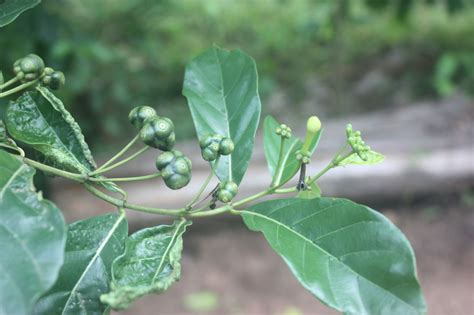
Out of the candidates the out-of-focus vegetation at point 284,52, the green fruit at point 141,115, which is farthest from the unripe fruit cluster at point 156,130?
the out-of-focus vegetation at point 284,52

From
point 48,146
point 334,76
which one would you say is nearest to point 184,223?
point 48,146

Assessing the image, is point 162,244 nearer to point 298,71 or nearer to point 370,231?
point 370,231

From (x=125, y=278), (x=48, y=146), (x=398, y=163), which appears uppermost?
(x=48, y=146)

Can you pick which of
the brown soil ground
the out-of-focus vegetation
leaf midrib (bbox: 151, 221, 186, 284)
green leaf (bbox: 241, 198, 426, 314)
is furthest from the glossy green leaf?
the out-of-focus vegetation

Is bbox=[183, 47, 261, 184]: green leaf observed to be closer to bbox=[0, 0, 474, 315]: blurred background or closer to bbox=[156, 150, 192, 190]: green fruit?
bbox=[156, 150, 192, 190]: green fruit

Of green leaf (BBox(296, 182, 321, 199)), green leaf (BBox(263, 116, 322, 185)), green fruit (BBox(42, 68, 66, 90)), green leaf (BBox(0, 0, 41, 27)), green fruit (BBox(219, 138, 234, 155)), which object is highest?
green leaf (BBox(0, 0, 41, 27))

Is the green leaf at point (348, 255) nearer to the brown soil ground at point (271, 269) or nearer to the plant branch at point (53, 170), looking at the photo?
the plant branch at point (53, 170)

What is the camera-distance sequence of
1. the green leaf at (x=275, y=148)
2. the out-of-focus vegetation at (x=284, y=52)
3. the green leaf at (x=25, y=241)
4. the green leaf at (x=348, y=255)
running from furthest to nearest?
1. the out-of-focus vegetation at (x=284, y=52)
2. the green leaf at (x=275, y=148)
3. the green leaf at (x=348, y=255)
4. the green leaf at (x=25, y=241)
